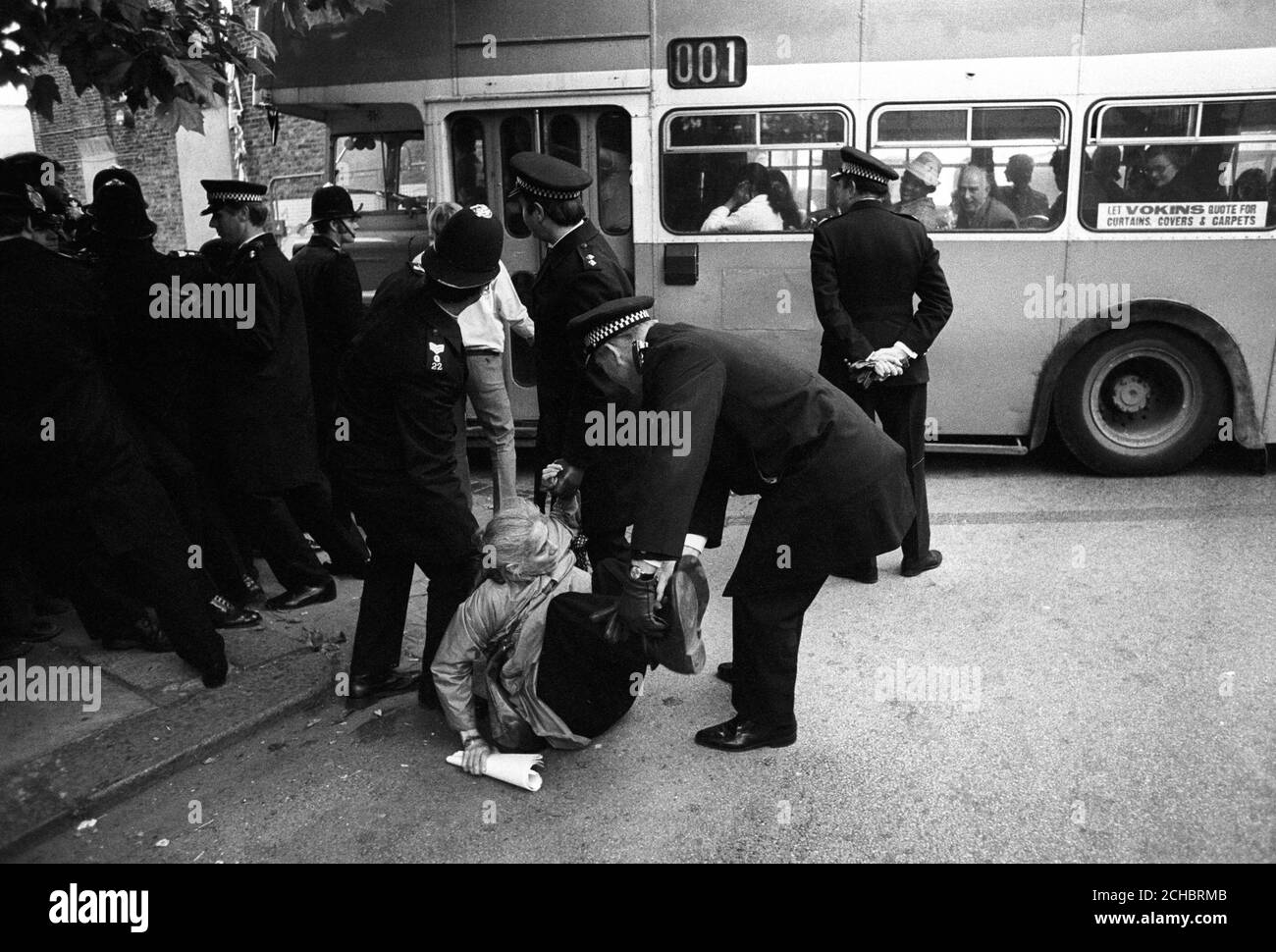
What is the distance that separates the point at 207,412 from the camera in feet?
15.7

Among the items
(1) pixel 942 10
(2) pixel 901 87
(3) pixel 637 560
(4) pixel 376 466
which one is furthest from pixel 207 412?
(1) pixel 942 10

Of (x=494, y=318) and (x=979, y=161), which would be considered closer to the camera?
(x=494, y=318)

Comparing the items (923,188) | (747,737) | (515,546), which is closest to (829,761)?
(747,737)

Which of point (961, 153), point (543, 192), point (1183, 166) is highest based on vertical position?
point (961, 153)

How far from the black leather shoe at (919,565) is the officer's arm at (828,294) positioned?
1154 millimetres

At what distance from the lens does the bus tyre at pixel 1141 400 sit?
637 cm

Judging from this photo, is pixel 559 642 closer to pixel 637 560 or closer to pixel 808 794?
pixel 637 560

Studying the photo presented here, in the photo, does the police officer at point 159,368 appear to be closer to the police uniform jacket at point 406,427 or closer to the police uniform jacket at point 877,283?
the police uniform jacket at point 406,427

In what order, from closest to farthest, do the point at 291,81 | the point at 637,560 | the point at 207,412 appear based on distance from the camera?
the point at 637,560 < the point at 207,412 < the point at 291,81

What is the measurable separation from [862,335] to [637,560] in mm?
2701

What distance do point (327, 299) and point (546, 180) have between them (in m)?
1.82

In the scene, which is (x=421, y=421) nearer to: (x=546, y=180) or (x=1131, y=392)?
(x=546, y=180)

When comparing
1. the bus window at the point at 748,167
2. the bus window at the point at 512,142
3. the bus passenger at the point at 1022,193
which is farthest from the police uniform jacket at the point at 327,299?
the bus passenger at the point at 1022,193

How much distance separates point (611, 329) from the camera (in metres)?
2.79
